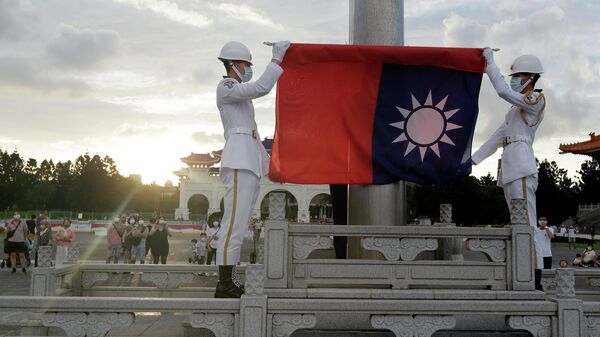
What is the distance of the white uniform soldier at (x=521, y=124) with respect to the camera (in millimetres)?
4816

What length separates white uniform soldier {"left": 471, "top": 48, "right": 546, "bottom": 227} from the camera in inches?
190

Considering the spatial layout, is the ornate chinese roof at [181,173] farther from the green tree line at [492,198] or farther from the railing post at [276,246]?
the railing post at [276,246]

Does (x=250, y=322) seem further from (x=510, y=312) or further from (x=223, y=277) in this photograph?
(x=510, y=312)

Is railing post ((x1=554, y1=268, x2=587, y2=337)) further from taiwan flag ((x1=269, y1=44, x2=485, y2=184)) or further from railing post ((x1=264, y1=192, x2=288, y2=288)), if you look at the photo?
railing post ((x1=264, y1=192, x2=288, y2=288))

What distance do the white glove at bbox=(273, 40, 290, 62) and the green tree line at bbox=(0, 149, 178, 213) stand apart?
58.6 m

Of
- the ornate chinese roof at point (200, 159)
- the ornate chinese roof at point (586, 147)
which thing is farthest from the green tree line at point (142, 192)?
the ornate chinese roof at point (586, 147)

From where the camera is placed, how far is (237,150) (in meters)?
4.68

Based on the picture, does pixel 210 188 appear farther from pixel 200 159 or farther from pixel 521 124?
pixel 521 124

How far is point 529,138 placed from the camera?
197 inches

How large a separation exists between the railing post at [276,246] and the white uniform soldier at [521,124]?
2.17 metres

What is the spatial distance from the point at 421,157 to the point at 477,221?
136 ft

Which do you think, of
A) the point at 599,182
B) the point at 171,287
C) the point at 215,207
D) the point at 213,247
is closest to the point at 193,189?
the point at 215,207

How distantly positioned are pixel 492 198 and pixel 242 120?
42.4 metres

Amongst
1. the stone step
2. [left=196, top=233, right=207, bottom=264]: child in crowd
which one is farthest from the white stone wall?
the stone step
